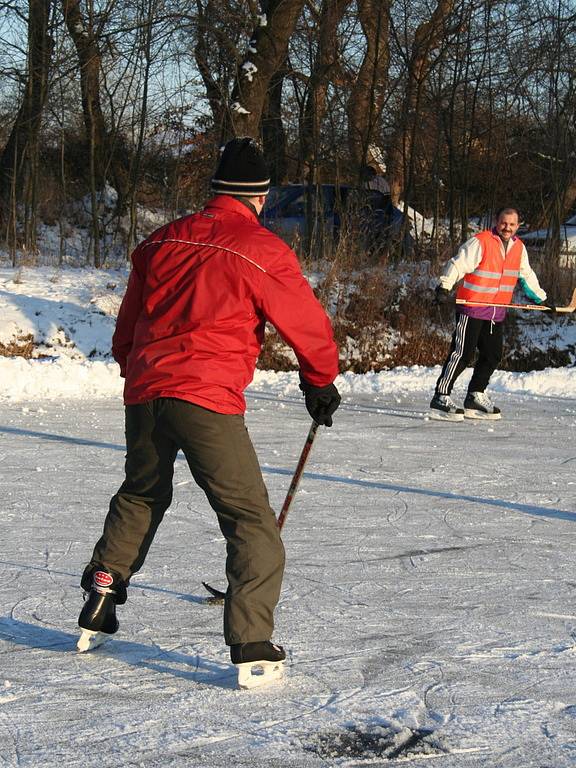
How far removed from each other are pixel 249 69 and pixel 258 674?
13.8 meters

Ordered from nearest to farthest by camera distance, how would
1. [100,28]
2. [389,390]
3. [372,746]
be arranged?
[372,746]
[389,390]
[100,28]

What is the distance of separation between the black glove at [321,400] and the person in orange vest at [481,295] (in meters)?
Result: 5.30

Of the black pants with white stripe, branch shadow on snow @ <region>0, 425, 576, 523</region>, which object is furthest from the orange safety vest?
branch shadow on snow @ <region>0, 425, 576, 523</region>

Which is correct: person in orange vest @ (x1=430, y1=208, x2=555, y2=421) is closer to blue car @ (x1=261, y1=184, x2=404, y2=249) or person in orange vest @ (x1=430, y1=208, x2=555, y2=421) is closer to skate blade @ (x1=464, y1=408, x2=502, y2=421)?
skate blade @ (x1=464, y1=408, x2=502, y2=421)

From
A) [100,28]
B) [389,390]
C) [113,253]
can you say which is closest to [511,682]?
[389,390]

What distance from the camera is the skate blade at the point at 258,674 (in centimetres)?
307

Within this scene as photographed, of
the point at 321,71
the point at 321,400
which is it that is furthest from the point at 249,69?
the point at 321,400

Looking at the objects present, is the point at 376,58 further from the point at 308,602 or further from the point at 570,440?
the point at 308,602

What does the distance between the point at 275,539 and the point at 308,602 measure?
2.98 ft

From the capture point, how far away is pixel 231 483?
3.08 m

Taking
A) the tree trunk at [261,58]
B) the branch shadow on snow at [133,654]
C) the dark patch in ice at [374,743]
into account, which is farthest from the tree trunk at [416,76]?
the dark patch in ice at [374,743]

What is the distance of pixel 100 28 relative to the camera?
51.6 feet

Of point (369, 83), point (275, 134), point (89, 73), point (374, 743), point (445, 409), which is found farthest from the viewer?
point (275, 134)

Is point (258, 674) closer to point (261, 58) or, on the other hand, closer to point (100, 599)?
point (100, 599)
